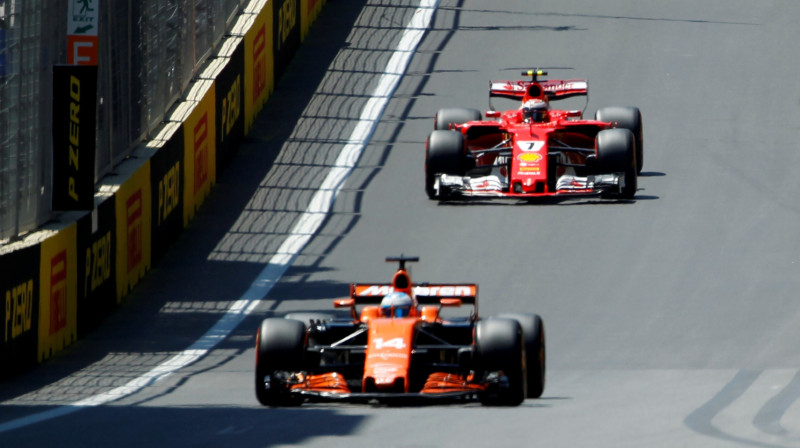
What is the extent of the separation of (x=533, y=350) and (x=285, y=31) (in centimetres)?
1579

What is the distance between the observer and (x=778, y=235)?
19500 millimetres

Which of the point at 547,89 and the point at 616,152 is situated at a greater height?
the point at 547,89

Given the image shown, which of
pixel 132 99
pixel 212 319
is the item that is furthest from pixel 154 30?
pixel 212 319

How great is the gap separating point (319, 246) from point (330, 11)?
12.1m

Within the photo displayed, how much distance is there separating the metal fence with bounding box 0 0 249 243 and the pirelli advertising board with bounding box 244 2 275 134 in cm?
40

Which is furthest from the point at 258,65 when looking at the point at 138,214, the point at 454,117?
the point at 138,214

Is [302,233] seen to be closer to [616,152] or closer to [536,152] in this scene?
[536,152]

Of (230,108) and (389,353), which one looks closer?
(389,353)

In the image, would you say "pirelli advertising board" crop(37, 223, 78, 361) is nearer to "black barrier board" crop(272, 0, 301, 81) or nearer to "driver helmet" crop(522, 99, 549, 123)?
"driver helmet" crop(522, 99, 549, 123)

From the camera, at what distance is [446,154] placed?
20609 millimetres

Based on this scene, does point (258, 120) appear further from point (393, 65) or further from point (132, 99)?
point (132, 99)

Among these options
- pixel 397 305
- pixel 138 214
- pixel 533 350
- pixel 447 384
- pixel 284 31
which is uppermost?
pixel 284 31

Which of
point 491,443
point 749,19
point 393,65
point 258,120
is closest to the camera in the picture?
point 491,443

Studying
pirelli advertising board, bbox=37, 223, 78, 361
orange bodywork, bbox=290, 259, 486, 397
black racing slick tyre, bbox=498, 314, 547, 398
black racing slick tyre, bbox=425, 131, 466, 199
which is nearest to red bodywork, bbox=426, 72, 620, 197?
black racing slick tyre, bbox=425, 131, 466, 199
